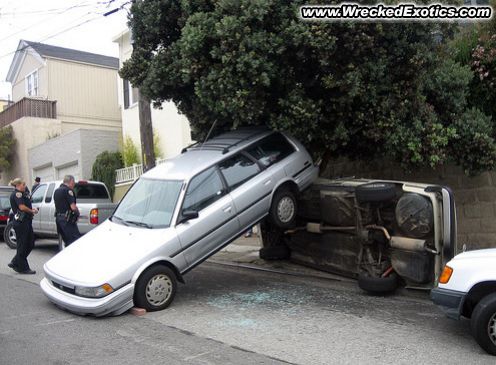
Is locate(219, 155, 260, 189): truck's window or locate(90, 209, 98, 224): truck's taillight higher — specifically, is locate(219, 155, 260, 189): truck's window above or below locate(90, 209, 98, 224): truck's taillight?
above

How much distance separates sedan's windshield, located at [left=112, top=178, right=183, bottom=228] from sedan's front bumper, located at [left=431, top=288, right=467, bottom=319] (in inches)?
138

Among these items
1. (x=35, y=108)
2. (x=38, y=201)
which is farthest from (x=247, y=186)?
(x=35, y=108)

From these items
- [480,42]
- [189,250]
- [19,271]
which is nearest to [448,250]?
[189,250]

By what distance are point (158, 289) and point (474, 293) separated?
3738 millimetres

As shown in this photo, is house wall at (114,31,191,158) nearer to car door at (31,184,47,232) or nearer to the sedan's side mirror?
car door at (31,184,47,232)

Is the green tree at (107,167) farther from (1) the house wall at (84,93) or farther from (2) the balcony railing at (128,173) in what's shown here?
(1) the house wall at (84,93)

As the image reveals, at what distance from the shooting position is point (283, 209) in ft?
26.8

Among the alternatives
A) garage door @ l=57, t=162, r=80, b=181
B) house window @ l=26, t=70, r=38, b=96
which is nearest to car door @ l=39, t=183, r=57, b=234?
garage door @ l=57, t=162, r=80, b=181

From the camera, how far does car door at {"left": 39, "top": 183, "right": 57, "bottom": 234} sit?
12.2m

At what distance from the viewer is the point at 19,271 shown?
373 inches

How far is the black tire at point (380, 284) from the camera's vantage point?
24.3 ft

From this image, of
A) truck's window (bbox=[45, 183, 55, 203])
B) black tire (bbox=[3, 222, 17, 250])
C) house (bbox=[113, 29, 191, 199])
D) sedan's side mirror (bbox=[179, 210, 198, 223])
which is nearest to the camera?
sedan's side mirror (bbox=[179, 210, 198, 223])

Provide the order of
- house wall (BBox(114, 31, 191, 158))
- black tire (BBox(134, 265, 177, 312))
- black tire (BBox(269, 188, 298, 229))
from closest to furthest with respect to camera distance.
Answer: black tire (BBox(134, 265, 177, 312)) → black tire (BBox(269, 188, 298, 229)) → house wall (BBox(114, 31, 191, 158))

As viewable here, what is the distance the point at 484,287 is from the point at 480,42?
224 inches
